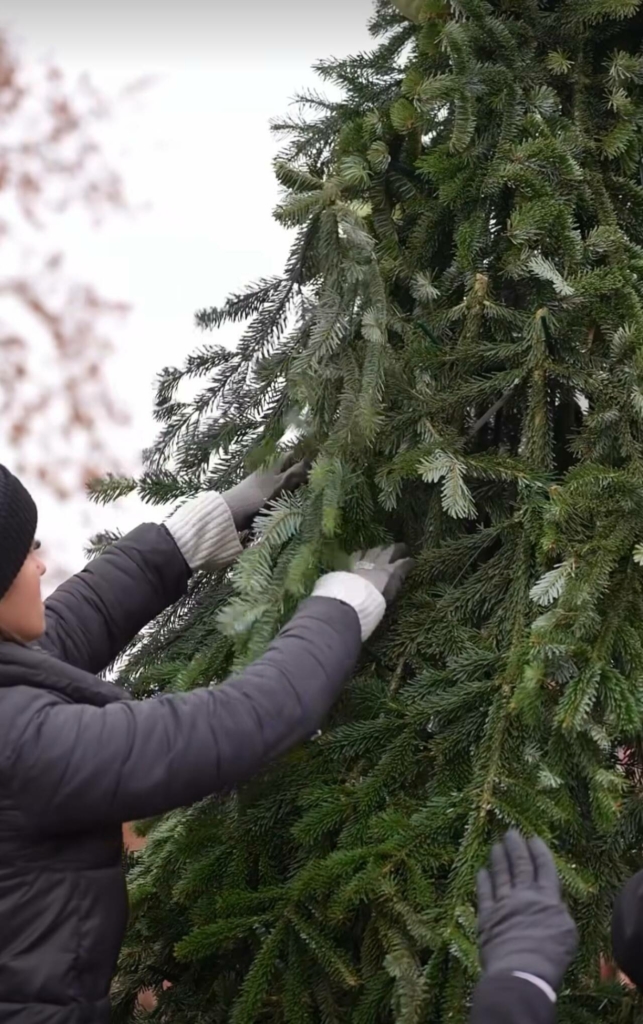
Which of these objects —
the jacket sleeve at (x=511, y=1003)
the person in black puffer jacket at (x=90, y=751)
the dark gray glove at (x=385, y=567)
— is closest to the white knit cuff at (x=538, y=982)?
the jacket sleeve at (x=511, y=1003)

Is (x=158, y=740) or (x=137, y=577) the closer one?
(x=158, y=740)

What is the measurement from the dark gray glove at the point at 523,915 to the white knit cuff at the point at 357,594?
0.81 ft

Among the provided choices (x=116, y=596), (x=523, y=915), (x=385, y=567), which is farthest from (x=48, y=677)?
(x=523, y=915)

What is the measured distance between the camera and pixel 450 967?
82cm

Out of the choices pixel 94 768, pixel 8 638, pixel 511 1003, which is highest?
pixel 8 638

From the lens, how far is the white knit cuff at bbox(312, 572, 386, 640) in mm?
895

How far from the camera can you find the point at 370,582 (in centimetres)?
95

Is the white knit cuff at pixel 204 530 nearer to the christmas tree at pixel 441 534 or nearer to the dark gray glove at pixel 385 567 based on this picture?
the christmas tree at pixel 441 534

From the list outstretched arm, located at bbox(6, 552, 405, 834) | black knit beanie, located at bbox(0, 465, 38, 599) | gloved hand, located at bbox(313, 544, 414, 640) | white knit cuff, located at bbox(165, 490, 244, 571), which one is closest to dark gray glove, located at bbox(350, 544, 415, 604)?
gloved hand, located at bbox(313, 544, 414, 640)

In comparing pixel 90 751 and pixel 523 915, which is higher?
pixel 90 751

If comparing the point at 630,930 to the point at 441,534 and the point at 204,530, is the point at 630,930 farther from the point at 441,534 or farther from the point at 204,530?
the point at 204,530

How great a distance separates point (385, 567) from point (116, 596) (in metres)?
0.36

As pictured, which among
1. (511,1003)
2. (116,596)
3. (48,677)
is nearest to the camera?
(511,1003)

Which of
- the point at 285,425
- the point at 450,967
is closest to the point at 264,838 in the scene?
the point at 450,967
